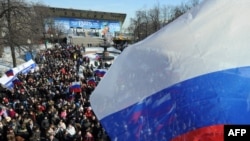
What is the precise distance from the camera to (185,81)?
13.6ft

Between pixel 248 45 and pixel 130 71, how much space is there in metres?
1.32

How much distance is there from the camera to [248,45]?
4.04 m

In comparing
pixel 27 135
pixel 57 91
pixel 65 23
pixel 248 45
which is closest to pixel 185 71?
pixel 248 45

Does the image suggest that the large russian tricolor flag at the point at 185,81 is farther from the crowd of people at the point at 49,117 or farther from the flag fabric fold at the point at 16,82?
the flag fabric fold at the point at 16,82

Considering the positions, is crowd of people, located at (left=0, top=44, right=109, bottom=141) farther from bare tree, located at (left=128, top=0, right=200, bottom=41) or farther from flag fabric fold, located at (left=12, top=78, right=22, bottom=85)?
bare tree, located at (left=128, top=0, right=200, bottom=41)

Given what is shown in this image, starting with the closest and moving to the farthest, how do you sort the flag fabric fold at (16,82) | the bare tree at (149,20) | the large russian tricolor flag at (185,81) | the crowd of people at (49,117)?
1. the large russian tricolor flag at (185,81)
2. the crowd of people at (49,117)
3. the flag fabric fold at (16,82)
4. the bare tree at (149,20)

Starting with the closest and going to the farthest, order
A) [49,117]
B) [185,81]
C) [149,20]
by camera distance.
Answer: [185,81] < [49,117] < [149,20]

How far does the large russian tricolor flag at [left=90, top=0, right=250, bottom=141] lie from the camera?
3816 millimetres

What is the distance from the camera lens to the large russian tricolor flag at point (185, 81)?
382cm

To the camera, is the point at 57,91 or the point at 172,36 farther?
the point at 57,91

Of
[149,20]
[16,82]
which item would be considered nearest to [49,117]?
[16,82]

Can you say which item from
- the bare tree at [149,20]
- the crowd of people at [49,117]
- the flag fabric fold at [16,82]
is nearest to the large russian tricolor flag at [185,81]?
the crowd of people at [49,117]

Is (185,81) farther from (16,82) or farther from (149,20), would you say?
(149,20)

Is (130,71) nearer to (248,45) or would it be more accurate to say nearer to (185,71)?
(185,71)
